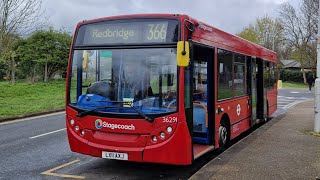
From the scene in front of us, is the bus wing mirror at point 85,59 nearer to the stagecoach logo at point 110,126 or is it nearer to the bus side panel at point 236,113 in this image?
the stagecoach logo at point 110,126

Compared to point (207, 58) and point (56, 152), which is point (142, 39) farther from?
point (56, 152)

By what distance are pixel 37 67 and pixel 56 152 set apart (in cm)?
2487

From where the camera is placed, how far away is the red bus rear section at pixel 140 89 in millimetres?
6387

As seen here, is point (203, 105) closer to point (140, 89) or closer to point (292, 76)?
point (140, 89)

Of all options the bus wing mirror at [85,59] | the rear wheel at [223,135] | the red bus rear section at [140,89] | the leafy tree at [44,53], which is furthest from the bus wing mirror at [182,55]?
the leafy tree at [44,53]

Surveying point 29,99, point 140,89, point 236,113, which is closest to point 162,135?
point 140,89

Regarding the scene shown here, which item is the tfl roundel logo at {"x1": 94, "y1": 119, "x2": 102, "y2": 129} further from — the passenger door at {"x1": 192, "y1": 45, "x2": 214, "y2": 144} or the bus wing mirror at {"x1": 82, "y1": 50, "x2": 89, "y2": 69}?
the passenger door at {"x1": 192, "y1": 45, "x2": 214, "y2": 144}

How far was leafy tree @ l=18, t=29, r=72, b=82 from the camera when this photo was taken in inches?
1249

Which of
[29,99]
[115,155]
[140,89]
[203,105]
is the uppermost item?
[140,89]

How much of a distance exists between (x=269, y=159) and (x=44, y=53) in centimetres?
2716

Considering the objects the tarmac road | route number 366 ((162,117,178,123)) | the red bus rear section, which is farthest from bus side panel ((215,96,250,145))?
route number 366 ((162,117,178,123))

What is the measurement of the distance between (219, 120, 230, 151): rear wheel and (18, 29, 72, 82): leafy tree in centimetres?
2462

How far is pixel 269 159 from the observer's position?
7.41 m

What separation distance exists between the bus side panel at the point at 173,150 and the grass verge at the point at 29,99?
1061cm
